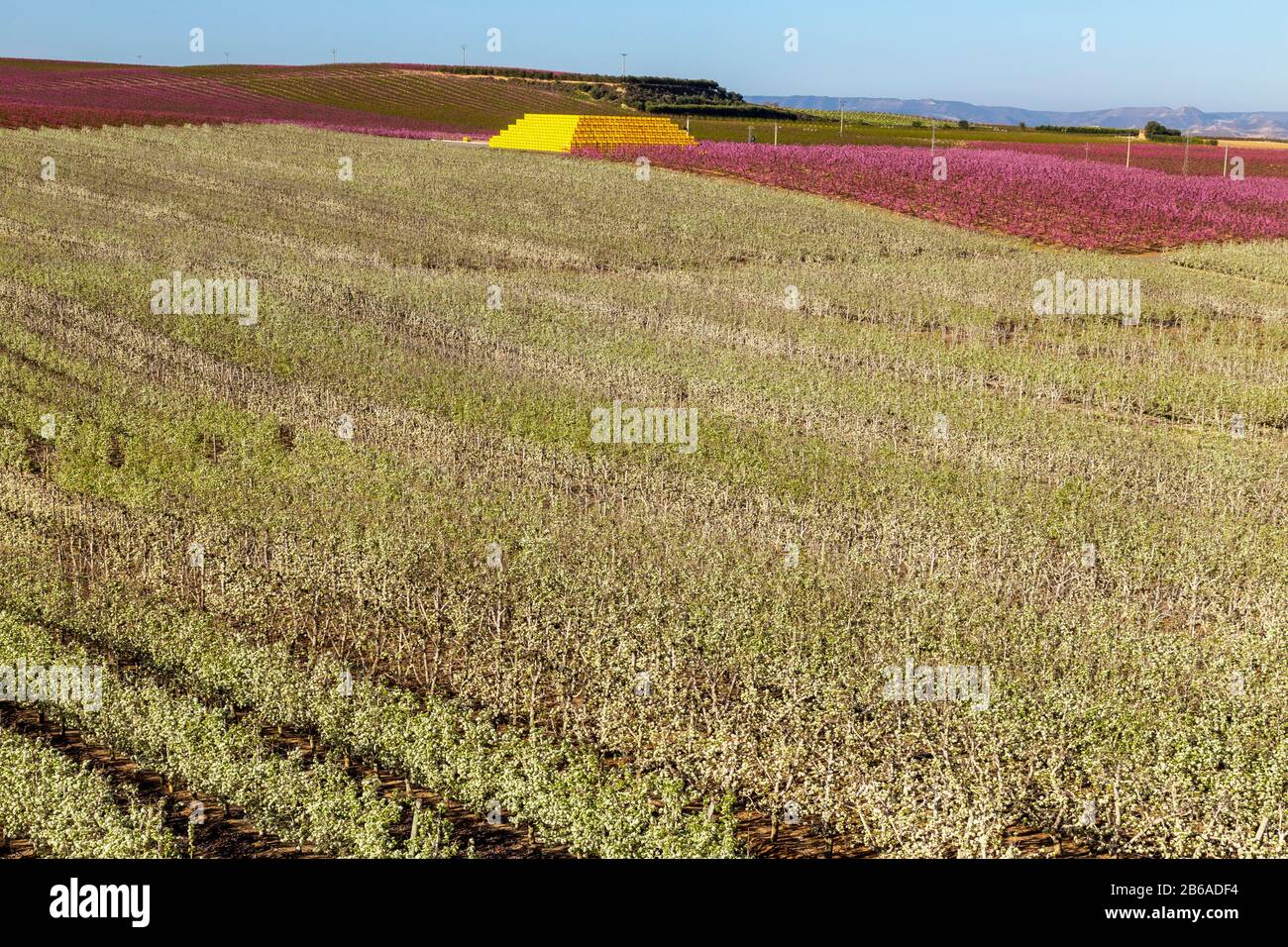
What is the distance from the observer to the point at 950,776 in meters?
7.66

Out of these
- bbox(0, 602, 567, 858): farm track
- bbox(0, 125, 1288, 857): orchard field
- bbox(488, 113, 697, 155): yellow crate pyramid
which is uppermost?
bbox(488, 113, 697, 155): yellow crate pyramid

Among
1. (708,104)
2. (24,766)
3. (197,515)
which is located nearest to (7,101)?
(708,104)

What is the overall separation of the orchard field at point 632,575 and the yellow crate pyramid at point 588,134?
3918cm

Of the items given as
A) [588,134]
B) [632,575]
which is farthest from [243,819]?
[588,134]

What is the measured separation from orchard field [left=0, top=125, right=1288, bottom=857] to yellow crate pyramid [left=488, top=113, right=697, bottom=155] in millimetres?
39179

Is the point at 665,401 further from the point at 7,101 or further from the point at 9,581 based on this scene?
the point at 7,101

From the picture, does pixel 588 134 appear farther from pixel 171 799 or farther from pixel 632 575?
pixel 171 799

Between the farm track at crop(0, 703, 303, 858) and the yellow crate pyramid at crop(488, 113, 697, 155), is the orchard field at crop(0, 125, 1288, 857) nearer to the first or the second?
the farm track at crop(0, 703, 303, 858)

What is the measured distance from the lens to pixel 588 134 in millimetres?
64688

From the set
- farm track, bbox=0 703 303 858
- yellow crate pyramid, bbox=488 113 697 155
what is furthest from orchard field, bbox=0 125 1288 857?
yellow crate pyramid, bbox=488 113 697 155

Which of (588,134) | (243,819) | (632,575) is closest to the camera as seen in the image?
(243,819)

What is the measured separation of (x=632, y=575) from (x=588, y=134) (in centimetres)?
5693

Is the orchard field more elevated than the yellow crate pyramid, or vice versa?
the yellow crate pyramid

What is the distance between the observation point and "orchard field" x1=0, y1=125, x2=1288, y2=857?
7.54 metres
